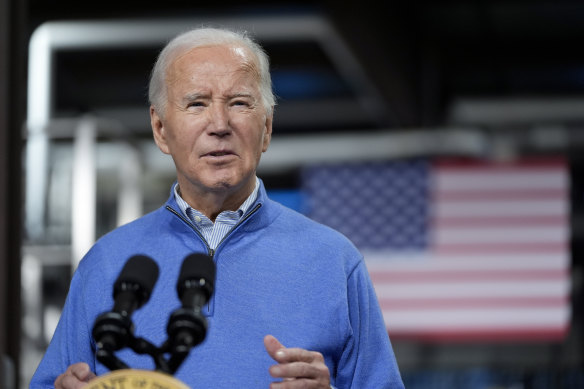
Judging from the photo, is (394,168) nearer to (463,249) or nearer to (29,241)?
(463,249)

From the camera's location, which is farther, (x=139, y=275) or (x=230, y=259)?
(x=230, y=259)

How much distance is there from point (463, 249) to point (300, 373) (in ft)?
19.9

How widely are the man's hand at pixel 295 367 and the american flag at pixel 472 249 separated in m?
5.94

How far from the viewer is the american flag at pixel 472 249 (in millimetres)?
7215

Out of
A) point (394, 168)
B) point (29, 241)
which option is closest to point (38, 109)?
point (29, 241)

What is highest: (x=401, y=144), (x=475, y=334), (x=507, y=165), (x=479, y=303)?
(x=401, y=144)

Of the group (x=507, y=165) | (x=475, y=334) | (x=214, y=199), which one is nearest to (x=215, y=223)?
(x=214, y=199)

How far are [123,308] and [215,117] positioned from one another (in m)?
0.44

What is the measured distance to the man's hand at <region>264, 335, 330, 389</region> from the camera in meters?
1.39

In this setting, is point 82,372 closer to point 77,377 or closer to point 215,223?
point 77,377

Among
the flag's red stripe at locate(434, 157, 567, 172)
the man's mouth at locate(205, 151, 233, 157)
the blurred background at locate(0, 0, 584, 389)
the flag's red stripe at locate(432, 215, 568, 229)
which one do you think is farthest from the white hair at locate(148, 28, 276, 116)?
the flag's red stripe at locate(434, 157, 567, 172)

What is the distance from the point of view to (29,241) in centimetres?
515

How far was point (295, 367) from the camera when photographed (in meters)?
1.40

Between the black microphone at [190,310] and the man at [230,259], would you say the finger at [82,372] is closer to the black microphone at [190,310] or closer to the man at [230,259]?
the man at [230,259]
